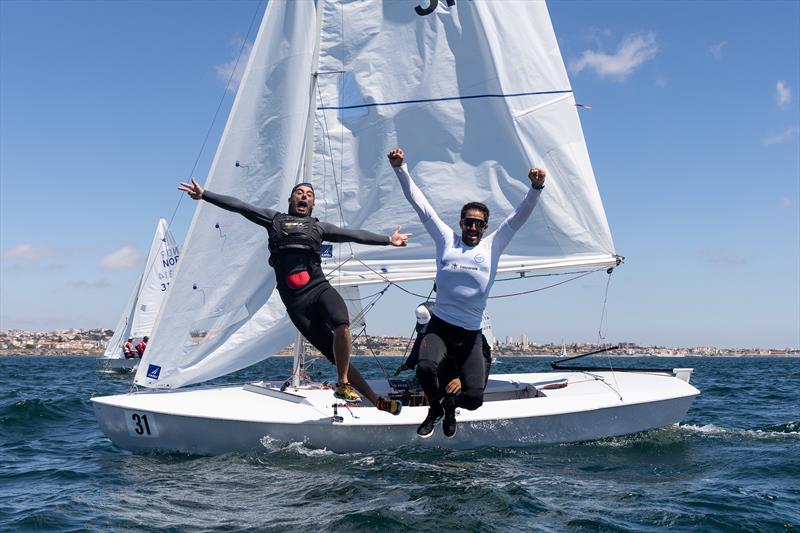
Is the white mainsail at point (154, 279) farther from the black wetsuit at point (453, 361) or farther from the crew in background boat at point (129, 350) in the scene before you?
the black wetsuit at point (453, 361)

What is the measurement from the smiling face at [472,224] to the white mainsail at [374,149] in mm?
2897

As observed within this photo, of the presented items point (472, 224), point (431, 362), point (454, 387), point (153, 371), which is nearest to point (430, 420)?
point (454, 387)

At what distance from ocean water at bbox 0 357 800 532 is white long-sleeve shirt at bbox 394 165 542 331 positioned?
4.90ft

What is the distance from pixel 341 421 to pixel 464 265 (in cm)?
230

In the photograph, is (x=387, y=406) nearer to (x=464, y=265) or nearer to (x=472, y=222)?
(x=464, y=265)

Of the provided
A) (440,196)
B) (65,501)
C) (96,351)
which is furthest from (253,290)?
(96,351)

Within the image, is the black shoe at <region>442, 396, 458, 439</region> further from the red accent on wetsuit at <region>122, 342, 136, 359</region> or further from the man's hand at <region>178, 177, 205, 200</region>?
the red accent on wetsuit at <region>122, 342, 136, 359</region>

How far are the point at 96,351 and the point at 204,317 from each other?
101539mm

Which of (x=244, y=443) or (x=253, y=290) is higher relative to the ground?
(x=253, y=290)

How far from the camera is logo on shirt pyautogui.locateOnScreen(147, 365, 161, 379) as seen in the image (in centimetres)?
870

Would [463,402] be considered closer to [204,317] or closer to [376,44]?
[204,317]

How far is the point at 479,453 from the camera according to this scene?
24.2ft

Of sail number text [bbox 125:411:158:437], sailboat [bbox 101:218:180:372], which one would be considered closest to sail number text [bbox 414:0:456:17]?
sail number text [bbox 125:411:158:437]

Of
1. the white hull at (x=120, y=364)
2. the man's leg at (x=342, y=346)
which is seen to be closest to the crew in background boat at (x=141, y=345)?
the white hull at (x=120, y=364)
